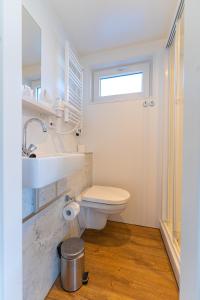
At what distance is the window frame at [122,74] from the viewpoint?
5.77 ft

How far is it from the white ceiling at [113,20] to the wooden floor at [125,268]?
2.16 m

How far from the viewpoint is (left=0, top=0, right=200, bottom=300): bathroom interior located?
0.77 m

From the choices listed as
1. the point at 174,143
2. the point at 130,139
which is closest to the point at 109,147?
the point at 130,139

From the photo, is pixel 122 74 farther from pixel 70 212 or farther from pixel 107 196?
pixel 70 212

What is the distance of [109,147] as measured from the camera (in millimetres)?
1854

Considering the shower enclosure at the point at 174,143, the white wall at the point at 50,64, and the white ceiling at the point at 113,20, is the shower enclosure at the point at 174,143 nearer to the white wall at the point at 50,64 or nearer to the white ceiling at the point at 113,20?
the white ceiling at the point at 113,20

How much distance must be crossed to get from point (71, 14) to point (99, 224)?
2.06 meters

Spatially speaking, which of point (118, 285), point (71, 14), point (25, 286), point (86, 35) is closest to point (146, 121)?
point (86, 35)

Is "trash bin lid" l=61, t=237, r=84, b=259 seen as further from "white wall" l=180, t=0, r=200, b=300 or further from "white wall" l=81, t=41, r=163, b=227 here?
"white wall" l=81, t=41, r=163, b=227

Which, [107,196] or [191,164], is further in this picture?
[107,196]

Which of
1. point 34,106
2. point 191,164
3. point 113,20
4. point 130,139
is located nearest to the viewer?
point 191,164

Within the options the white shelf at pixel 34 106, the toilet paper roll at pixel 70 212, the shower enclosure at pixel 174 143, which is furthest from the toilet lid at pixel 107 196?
the white shelf at pixel 34 106

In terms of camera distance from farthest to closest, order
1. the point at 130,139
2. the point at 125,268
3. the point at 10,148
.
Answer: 1. the point at 130,139
2. the point at 125,268
3. the point at 10,148

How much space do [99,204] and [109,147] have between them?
2.49ft
